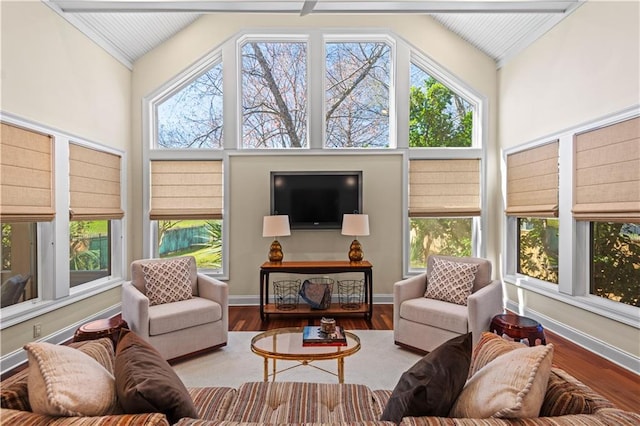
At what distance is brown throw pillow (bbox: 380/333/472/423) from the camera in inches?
49.1

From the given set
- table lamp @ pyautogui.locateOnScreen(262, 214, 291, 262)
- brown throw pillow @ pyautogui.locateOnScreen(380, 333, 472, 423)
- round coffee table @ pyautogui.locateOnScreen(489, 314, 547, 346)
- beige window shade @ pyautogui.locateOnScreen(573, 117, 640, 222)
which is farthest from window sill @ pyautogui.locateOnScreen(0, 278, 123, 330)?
beige window shade @ pyautogui.locateOnScreen(573, 117, 640, 222)

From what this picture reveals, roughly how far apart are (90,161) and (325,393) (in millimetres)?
3925

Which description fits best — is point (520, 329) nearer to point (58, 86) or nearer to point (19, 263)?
point (19, 263)

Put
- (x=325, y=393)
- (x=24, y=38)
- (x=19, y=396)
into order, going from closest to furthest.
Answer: (x=19, y=396)
(x=325, y=393)
(x=24, y=38)

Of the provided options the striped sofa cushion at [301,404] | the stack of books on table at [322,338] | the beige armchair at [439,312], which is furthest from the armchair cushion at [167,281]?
the beige armchair at [439,312]

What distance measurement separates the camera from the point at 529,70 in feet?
14.8

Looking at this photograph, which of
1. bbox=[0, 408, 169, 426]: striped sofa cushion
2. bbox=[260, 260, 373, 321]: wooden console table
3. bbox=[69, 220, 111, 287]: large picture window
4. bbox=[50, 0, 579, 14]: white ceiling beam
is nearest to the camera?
bbox=[0, 408, 169, 426]: striped sofa cushion

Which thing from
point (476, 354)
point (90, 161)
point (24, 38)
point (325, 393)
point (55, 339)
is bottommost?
point (55, 339)

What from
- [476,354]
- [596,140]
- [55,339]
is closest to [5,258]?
[55,339]

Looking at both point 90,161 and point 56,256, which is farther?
point 90,161

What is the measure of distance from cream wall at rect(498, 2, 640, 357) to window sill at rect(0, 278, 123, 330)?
5.20 metres

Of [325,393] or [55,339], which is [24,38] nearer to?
[55,339]

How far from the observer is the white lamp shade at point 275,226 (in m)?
4.57

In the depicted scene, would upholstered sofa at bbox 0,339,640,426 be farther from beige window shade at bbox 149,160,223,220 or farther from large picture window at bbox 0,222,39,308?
beige window shade at bbox 149,160,223,220
